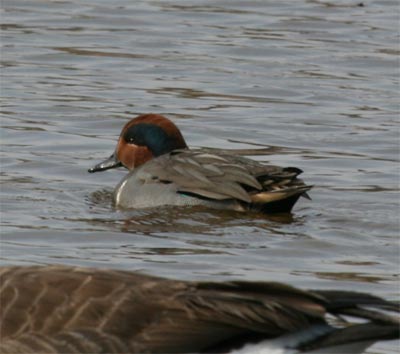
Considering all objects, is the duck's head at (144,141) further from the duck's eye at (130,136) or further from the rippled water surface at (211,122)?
the rippled water surface at (211,122)

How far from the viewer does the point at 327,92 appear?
1706 centimetres

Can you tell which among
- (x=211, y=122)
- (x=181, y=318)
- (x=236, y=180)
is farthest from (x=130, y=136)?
(x=181, y=318)

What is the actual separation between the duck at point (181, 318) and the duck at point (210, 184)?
5.37m

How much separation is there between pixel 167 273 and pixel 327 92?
7.01 meters

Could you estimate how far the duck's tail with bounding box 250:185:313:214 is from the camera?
40.4 ft

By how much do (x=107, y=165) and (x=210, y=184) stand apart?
132cm

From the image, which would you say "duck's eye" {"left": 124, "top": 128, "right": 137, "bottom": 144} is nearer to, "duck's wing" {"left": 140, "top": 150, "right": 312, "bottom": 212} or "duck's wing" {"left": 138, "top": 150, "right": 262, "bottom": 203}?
"duck's wing" {"left": 138, "top": 150, "right": 262, "bottom": 203}

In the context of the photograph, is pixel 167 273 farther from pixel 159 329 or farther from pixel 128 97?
pixel 128 97

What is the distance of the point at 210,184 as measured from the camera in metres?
12.5

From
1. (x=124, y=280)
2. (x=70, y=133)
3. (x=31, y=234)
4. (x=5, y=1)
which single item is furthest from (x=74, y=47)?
(x=124, y=280)

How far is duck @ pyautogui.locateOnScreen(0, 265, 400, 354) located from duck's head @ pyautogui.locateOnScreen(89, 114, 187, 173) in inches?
254

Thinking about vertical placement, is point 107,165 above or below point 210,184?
below

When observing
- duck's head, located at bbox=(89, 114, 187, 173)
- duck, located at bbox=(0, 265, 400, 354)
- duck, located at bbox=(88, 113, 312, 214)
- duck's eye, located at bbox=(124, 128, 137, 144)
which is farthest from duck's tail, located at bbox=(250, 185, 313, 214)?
duck, located at bbox=(0, 265, 400, 354)

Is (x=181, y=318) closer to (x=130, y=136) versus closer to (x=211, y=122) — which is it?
(x=130, y=136)
